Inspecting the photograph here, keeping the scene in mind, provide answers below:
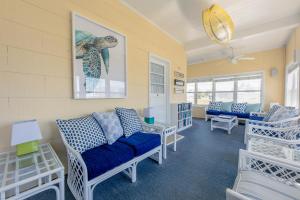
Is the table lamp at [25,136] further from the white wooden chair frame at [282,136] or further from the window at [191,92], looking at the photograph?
the window at [191,92]

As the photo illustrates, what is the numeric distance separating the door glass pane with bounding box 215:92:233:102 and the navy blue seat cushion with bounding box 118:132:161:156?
4747 mm

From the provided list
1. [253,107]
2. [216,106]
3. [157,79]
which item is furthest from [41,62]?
[253,107]

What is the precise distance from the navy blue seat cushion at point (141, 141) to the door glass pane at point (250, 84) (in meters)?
4.90

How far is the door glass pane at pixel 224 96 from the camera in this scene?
551 centimetres

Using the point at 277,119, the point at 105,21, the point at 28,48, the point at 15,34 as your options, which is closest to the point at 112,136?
the point at 28,48

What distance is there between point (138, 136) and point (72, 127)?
0.87 meters

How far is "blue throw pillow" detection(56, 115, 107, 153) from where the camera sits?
4.73 feet

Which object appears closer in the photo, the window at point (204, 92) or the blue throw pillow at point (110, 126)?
the blue throw pillow at point (110, 126)

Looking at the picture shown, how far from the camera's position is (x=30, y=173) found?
105 cm

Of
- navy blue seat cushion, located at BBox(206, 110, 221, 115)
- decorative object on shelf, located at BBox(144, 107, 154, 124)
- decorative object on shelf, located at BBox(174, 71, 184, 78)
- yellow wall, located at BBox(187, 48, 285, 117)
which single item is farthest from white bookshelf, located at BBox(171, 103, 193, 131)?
yellow wall, located at BBox(187, 48, 285, 117)

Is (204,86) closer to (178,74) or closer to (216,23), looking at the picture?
(178,74)

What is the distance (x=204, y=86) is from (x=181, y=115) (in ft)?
9.32

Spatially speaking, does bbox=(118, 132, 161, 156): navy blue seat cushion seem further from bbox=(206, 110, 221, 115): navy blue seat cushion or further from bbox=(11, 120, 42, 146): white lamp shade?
bbox=(206, 110, 221, 115): navy blue seat cushion

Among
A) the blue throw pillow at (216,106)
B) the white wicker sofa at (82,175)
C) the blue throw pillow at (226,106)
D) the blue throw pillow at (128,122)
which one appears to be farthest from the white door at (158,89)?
the blue throw pillow at (226,106)
